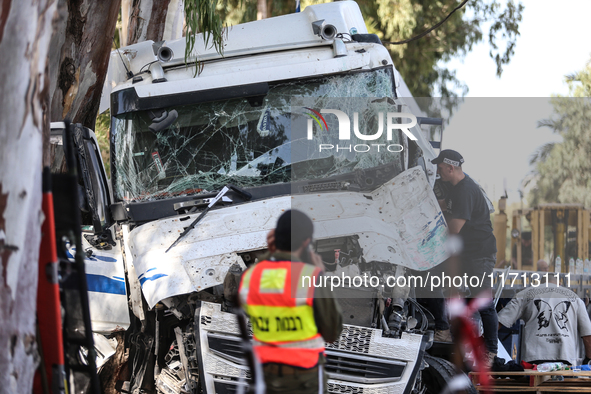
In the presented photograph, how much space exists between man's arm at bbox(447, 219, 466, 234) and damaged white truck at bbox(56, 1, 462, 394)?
511 mm

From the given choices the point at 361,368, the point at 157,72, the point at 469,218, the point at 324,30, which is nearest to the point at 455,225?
the point at 469,218

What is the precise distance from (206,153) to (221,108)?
0.41m

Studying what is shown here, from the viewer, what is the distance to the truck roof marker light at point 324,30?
5941 mm

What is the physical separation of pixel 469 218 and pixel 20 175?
3929mm

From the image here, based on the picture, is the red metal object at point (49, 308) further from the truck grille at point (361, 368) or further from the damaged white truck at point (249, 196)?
the truck grille at point (361, 368)

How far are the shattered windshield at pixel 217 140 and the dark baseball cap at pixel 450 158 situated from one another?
0.61 meters

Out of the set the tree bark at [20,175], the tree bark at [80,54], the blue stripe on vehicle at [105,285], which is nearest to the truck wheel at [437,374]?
the blue stripe on vehicle at [105,285]

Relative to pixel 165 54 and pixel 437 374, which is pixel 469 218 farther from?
pixel 165 54

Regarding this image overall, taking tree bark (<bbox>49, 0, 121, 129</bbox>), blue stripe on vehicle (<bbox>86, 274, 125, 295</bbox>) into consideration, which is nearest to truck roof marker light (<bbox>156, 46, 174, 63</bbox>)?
tree bark (<bbox>49, 0, 121, 129</bbox>)

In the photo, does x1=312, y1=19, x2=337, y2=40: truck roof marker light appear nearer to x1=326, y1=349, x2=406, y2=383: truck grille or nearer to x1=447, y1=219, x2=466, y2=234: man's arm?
x1=447, y1=219, x2=466, y2=234: man's arm

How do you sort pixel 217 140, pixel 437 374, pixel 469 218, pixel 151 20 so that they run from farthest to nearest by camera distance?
pixel 151 20 < pixel 469 218 < pixel 217 140 < pixel 437 374

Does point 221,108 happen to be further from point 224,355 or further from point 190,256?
point 224,355

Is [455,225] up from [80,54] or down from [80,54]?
down

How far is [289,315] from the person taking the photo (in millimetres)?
3523
